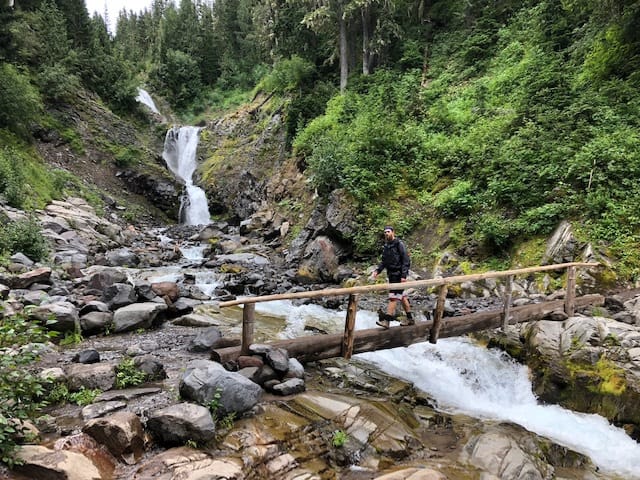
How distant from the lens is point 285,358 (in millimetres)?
6715

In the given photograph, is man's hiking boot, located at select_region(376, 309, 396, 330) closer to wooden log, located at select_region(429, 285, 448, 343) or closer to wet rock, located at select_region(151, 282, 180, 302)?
wooden log, located at select_region(429, 285, 448, 343)

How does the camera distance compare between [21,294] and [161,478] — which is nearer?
[161,478]

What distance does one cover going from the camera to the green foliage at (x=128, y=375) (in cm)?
607

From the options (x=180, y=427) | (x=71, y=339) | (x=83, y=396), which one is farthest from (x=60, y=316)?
(x=180, y=427)

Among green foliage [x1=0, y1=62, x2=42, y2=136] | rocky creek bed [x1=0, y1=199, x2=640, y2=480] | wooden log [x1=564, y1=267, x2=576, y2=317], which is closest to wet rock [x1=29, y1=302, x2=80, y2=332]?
rocky creek bed [x1=0, y1=199, x2=640, y2=480]

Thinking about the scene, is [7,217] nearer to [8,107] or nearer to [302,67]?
[8,107]

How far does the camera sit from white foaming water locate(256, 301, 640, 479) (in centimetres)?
641

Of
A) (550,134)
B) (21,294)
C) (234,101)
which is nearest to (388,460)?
(21,294)

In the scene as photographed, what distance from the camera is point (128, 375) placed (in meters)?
6.28

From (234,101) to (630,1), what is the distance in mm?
39051

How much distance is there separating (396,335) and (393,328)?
0.16 meters

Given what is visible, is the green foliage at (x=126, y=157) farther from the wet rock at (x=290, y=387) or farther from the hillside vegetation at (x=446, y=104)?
the wet rock at (x=290, y=387)

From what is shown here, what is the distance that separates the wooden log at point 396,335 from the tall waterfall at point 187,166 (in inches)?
927

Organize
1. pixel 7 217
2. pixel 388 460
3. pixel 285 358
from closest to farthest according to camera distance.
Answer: pixel 388 460, pixel 285 358, pixel 7 217
